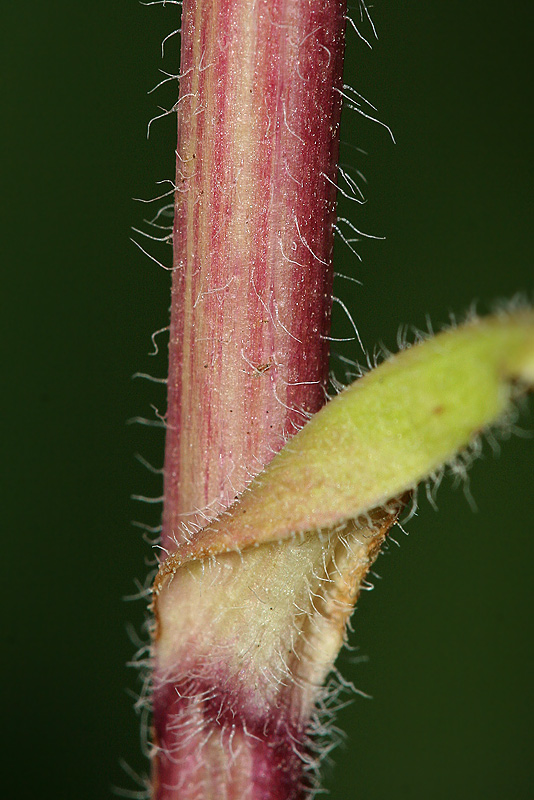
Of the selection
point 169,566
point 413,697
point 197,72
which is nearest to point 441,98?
point 413,697

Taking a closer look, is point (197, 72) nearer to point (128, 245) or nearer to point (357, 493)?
point (357, 493)

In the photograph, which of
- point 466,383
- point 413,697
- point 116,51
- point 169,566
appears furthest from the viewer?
point 413,697

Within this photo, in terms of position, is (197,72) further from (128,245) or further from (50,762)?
(50,762)

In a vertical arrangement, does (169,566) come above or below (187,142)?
below

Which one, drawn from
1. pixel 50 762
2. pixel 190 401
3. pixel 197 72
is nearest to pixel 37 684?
pixel 50 762

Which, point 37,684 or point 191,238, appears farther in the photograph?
point 37,684

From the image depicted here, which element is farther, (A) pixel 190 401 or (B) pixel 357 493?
(A) pixel 190 401

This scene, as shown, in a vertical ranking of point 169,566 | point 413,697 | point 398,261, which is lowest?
point 169,566

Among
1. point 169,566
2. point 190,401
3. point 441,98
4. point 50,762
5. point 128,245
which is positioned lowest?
point 50,762

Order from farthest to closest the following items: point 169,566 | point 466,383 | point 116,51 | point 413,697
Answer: point 413,697 < point 116,51 < point 169,566 < point 466,383
